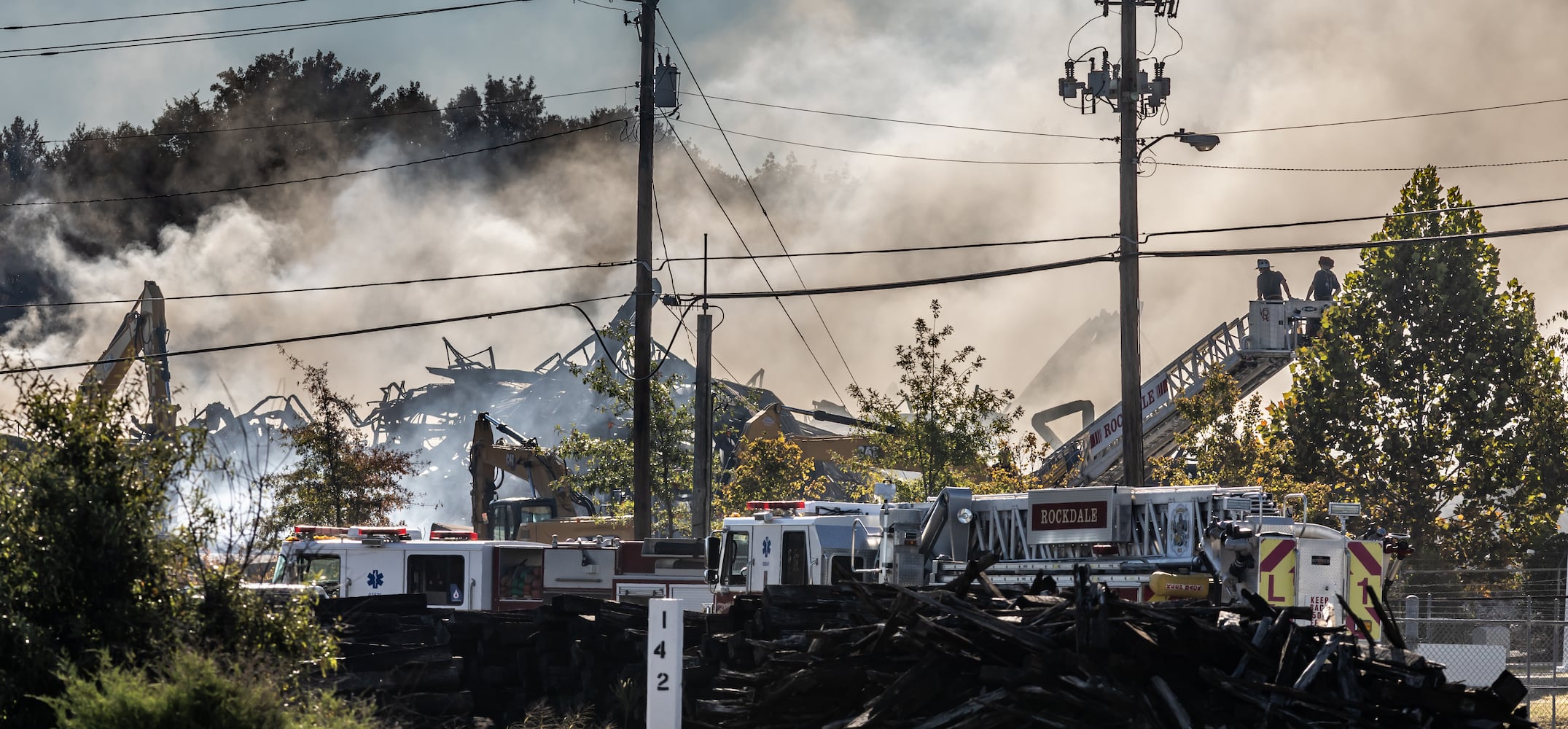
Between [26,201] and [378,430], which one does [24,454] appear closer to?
[378,430]

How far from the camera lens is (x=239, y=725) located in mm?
7879

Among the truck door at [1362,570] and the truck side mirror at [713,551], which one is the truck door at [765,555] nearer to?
the truck side mirror at [713,551]

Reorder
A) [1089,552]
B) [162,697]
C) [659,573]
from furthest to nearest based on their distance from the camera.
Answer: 1. [659,573]
2. [1089,552]
3. [162,697]

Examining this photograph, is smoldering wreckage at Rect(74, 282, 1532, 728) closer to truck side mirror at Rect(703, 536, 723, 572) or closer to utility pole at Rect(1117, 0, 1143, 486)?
truck side mirror at Rect(703, 536, 723, 572)

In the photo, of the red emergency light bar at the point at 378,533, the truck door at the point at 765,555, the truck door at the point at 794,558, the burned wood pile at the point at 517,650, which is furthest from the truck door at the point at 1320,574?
the red emergency light bar at the point at 378,533

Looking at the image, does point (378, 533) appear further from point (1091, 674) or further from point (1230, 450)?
point (1230, 450)

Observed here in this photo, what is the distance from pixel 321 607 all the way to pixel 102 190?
71913 mm

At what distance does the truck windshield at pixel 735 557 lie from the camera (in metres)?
20.8

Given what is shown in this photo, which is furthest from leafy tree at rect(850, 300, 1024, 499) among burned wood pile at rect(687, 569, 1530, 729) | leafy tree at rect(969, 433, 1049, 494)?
burned wood pile at rect(687, 569, 1530, 729)

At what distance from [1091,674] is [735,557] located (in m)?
10.6

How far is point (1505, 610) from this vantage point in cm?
3338

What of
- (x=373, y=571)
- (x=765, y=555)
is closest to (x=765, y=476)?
(x=373, y=571)

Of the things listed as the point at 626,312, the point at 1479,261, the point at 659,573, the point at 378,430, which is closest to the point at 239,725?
the point at 659,573

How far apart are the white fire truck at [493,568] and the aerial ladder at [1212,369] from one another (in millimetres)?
11930
